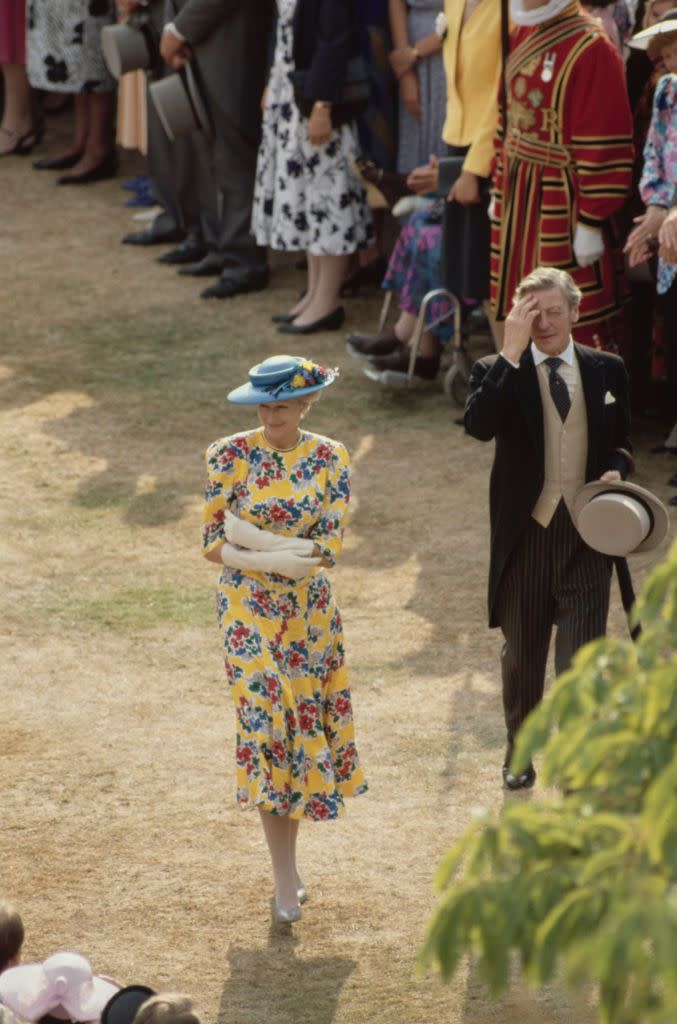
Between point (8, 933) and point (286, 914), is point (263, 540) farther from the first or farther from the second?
point (8, 933)

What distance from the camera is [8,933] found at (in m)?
4.11

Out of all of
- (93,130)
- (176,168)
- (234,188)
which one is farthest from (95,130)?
(234,188)

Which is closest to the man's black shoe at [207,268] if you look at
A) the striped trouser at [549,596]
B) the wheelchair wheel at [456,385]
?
the wheelchair wheel at [456,385]

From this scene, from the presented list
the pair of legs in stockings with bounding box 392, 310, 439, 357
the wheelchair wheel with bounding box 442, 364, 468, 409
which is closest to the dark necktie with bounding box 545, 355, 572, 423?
the wheelchair wheel with bounding box 442, 364, 468, 409

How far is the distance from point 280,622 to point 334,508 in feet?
1.15

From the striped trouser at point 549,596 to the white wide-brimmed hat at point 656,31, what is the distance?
9.09 feet

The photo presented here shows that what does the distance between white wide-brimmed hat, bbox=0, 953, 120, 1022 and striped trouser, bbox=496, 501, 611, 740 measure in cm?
197

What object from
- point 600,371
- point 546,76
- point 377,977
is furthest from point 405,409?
point 377,977

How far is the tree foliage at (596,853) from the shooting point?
2.09 meters

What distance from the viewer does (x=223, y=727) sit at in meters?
6.15

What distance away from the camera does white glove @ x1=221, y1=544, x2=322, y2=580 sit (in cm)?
491

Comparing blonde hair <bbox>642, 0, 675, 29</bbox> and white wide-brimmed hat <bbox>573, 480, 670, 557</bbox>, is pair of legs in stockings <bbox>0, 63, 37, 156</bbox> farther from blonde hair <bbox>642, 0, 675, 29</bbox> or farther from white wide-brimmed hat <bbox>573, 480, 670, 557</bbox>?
white wide-brimmed hat <bbox>573, 480, 670, 557</bbox>

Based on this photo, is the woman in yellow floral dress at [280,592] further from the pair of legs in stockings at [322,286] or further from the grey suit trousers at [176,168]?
the grey suit trousers at [176,168]

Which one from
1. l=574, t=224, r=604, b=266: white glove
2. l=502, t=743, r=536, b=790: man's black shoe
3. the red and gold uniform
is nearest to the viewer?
l=502, t=743, r=536, b=790: man's black shoe
